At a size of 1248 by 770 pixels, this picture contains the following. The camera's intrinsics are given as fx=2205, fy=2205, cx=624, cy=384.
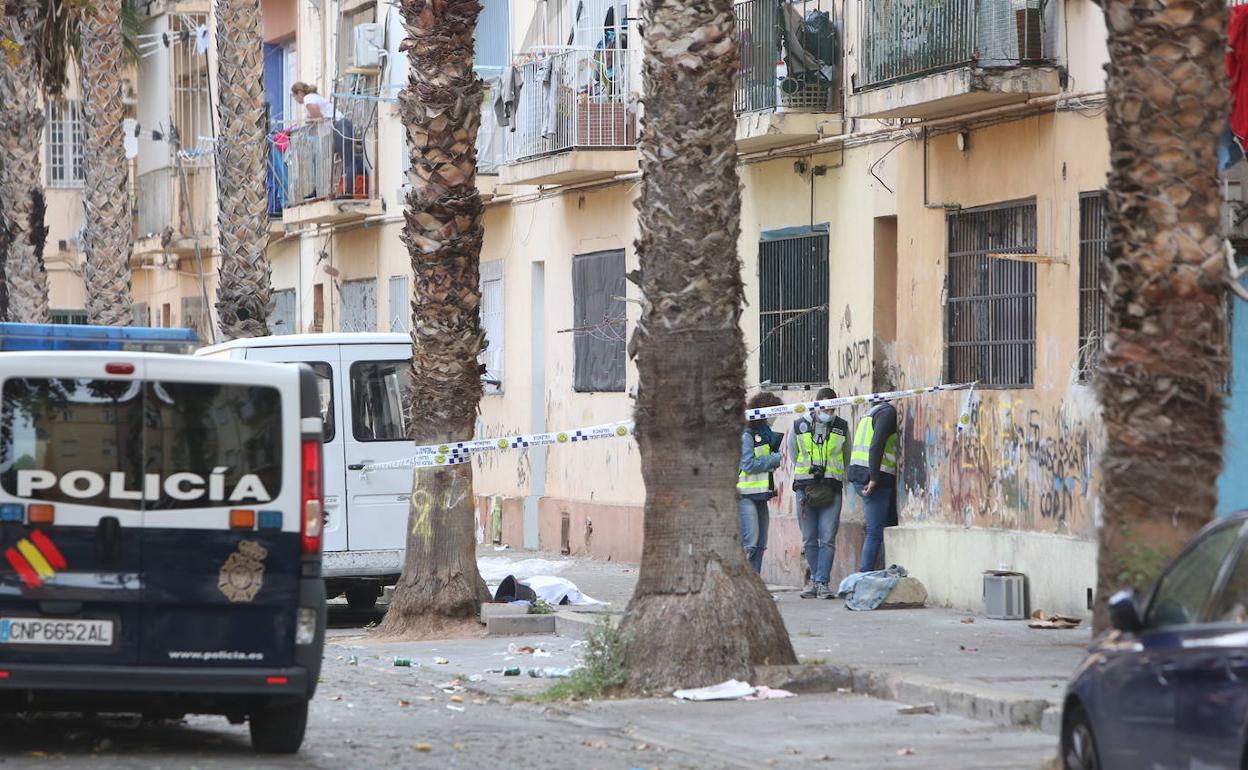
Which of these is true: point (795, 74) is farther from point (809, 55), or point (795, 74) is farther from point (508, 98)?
point (508, 98)

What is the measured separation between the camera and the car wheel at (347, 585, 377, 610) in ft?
65.8

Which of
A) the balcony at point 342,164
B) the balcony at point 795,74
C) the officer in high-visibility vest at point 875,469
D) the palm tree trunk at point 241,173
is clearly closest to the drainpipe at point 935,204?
the balcony at point 795,74

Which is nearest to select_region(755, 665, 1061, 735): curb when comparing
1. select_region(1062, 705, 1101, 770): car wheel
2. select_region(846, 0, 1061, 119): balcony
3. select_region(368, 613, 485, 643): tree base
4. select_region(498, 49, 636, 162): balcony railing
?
select_region(1062, 705, 1101, 770): car wheel

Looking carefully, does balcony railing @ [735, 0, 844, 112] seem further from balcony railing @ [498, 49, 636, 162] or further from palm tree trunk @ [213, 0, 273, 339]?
palm tree trunk @ [213, 0, 273, 339]

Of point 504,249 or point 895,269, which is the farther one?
point 504,249

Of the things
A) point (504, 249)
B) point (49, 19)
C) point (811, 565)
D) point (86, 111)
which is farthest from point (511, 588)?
point (49, 19)

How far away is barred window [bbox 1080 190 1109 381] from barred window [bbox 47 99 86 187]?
3275 cm

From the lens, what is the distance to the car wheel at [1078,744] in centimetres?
811

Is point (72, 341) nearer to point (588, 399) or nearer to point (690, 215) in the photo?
point (690, 215)

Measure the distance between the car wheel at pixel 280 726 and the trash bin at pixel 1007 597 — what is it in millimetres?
7595

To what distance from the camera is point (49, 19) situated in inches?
1243

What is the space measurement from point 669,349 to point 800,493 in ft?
21.2

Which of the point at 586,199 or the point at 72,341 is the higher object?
the point at 586,199

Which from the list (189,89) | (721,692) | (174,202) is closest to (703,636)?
(721,692)
